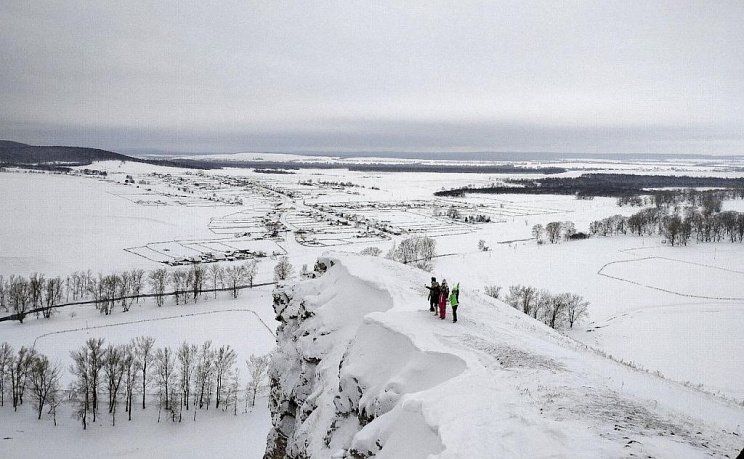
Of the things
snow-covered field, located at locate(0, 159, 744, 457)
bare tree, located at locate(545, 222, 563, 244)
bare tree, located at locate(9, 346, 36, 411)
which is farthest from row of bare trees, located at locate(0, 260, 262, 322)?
bare tree, located at locate(545, 222, 563, 244)

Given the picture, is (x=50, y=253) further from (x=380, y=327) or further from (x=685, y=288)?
(x=685, y=288)

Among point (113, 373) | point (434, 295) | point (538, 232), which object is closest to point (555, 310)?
point (434, 295)

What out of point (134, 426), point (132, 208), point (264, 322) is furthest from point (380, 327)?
point (132, 208)

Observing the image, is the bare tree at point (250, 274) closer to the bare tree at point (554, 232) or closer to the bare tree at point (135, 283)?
the bare tree at point (135, 283)

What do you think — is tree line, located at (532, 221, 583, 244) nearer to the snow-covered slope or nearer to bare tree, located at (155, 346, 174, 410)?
bare tree, located at (155, 346, 174, 410)

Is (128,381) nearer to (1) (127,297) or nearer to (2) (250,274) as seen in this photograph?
(1) (127,297)
